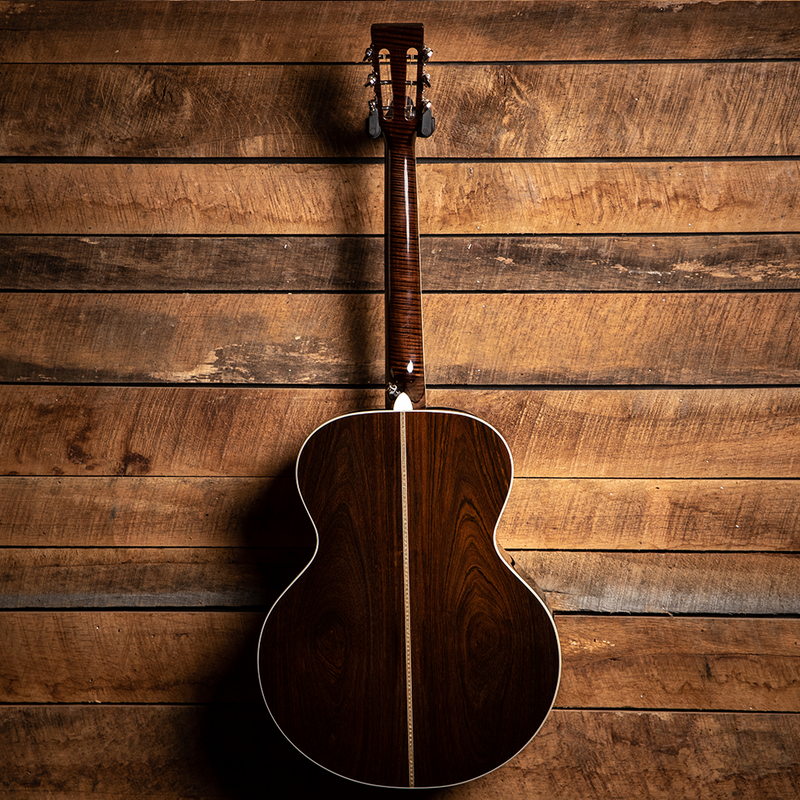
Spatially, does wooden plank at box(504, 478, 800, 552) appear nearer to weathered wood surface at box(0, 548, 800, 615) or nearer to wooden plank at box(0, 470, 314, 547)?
weathered wood surface at box(0, 548, 800, 615)

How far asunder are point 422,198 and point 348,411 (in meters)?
0.42

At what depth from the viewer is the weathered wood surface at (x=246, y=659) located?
113 centimetres

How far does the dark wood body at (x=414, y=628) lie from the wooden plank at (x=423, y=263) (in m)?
0.35

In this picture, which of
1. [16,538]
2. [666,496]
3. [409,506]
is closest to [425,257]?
[409,506]

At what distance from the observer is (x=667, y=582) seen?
1.15m

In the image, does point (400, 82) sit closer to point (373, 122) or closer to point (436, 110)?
point (373, 122)

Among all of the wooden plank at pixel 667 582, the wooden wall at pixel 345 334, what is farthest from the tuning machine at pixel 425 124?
the wooden plank at pixel 667 582

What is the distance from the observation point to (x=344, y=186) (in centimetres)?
118

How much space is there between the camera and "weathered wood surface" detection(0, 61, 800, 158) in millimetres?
1164

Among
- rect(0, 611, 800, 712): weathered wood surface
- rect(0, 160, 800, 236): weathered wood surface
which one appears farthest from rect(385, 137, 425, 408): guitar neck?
rect(0, 611, 800, 712): weathered wood surface

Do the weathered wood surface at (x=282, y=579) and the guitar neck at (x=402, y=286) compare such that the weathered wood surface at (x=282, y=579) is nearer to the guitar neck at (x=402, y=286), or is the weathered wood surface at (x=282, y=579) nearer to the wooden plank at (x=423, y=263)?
the guitar neck at (x=402, y=286)

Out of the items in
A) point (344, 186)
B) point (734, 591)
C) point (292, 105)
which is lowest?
point (734, 591)

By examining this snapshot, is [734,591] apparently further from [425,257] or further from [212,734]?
[212,734]

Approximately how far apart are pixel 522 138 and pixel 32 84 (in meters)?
0.92
